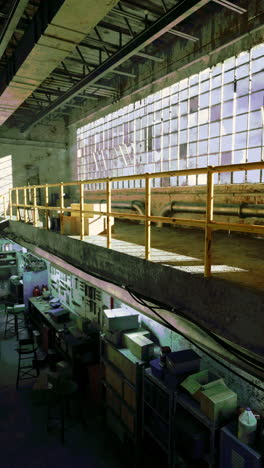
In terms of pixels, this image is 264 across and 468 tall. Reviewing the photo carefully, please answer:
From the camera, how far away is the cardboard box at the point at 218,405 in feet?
14.6

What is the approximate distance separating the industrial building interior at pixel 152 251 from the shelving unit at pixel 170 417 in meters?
0.03

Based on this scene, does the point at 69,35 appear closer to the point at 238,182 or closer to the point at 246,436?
the point at 238,182

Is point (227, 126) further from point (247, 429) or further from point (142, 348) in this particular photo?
point (247, 429)

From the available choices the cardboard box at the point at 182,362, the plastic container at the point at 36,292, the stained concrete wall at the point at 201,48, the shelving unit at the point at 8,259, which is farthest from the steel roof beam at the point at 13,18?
the shelving unit at the point at 8,259

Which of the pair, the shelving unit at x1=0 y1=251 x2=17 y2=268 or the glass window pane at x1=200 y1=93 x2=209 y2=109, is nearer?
the glass window pane at x1=200 y1=93 x2=209 y2=109

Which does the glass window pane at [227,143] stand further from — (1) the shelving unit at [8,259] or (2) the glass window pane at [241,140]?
(1) the shelving unit at [8,259]

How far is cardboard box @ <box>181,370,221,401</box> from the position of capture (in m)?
4.82

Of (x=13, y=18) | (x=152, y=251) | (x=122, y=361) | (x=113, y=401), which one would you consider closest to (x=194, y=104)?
(x=13, y=18)

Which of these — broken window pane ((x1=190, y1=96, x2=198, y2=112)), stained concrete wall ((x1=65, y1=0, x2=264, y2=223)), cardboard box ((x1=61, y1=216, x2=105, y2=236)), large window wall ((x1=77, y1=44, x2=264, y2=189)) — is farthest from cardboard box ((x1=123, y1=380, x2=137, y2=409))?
broken window pane ((x1=190, y1=96, x2=198, y2=112))

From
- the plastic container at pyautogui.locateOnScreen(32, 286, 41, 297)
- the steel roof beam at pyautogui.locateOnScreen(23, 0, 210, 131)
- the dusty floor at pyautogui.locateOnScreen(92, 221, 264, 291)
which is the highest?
the steel roof beam at pyautogui.locateOnScreen(23, 0, 210, 131)

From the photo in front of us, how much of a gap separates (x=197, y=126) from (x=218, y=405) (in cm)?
635

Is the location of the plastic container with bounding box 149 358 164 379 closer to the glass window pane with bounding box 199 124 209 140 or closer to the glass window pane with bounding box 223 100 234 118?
the glass window pane with bounding box 199 124 209 140

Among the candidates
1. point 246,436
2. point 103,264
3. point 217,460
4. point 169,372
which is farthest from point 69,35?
point 217,460

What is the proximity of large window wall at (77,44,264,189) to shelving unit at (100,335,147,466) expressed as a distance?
4.67 m
